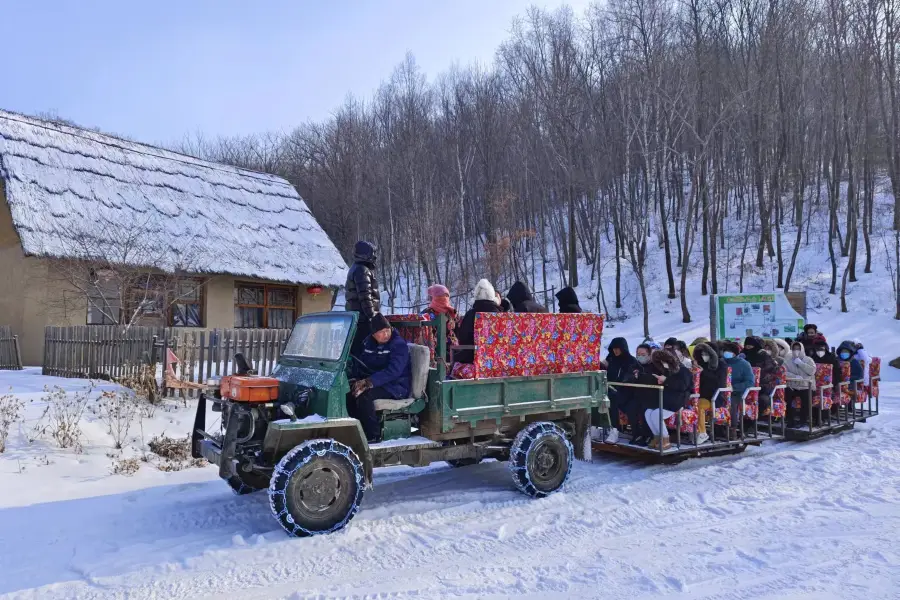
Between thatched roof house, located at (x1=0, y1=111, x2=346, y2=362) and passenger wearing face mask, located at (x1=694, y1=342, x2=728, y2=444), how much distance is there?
13183 millimetres

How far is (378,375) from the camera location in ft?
17.6

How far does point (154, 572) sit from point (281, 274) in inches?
597

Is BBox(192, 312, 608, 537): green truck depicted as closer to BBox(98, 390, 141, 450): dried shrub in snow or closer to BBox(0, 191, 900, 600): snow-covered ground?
BBox(0, 191, 900, 600): snow-covered ground

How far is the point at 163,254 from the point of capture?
15766mm

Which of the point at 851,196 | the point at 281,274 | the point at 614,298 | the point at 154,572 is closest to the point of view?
the point at 154,572

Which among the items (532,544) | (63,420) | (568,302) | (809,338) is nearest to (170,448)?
(63,420)

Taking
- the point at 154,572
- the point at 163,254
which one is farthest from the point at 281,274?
the point at 154,572

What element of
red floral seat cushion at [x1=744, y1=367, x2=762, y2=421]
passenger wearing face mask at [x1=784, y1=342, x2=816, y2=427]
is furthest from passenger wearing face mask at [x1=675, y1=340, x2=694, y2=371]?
passenger wearing face mask at [x1=784, y1=342, x2=816, y2=427]

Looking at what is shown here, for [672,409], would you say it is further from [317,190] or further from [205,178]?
[317,190]

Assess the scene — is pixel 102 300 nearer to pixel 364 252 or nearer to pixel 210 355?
pixel 210 355

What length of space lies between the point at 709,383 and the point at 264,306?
Result: 51.9 feet

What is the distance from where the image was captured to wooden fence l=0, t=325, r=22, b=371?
13.8 metres

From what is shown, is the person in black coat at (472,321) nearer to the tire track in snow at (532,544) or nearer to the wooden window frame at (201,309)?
the tire track in snow at (532,544)

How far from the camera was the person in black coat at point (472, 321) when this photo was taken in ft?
20.2
